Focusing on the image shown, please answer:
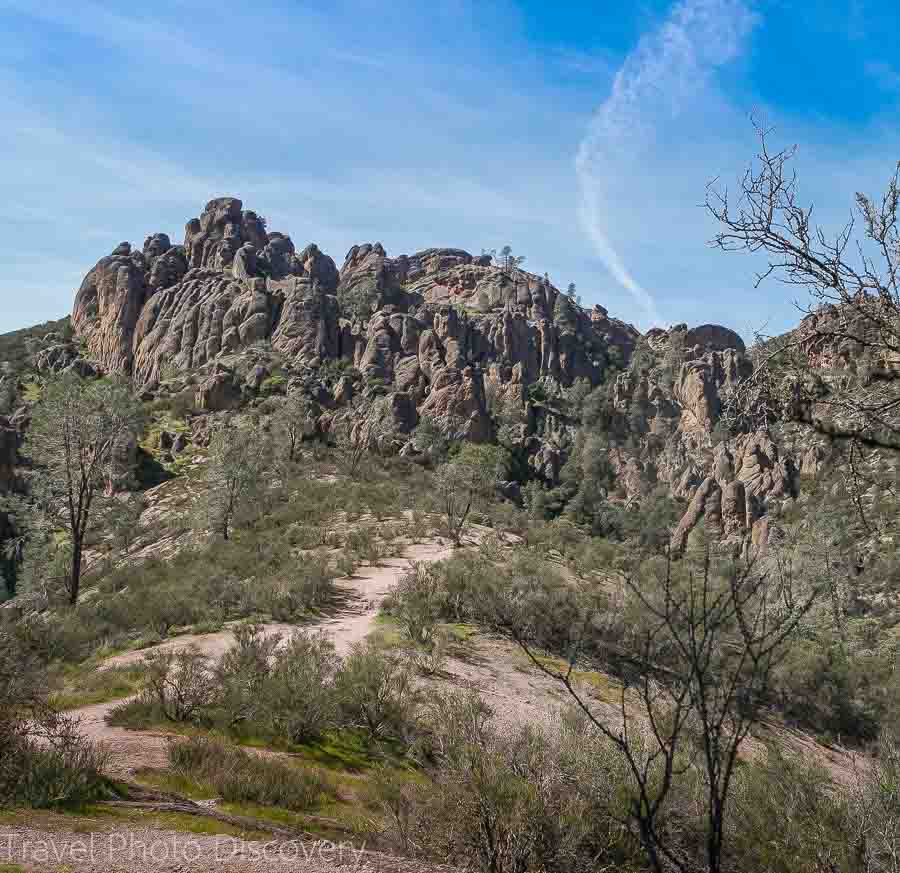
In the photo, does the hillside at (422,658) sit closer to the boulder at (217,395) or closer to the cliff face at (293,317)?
the boulder at (217,395)

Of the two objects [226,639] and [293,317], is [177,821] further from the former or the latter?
[293,317]

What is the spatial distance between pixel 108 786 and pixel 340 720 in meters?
2.82

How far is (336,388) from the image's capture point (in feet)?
196

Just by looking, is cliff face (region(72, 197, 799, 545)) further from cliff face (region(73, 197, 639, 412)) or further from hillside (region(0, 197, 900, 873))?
hillside (region(0, 197, 900, 873))

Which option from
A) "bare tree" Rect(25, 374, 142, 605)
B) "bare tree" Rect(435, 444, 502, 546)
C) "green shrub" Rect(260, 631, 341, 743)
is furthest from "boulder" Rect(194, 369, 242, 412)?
"green shrub" Rect(260, 631, 341, 743)

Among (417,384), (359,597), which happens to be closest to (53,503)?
(359,597)

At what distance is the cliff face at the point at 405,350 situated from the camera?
60156 mm

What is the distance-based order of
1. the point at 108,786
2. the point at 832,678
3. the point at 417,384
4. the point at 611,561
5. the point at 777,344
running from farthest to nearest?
the point at 417,384 → the point at 611,561 → the point at 832,678 → the point at 108,786 → the point at 777,344

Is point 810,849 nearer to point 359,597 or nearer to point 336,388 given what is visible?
point 359,597

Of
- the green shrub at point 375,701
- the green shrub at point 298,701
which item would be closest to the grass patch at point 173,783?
the green shrub at point 298,701

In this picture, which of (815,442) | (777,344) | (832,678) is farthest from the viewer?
(832,678)

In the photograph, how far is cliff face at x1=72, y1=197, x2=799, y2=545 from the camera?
2368 inches

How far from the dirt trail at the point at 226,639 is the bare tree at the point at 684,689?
11.3ft

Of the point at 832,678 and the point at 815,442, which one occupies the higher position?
the point at 815,442
